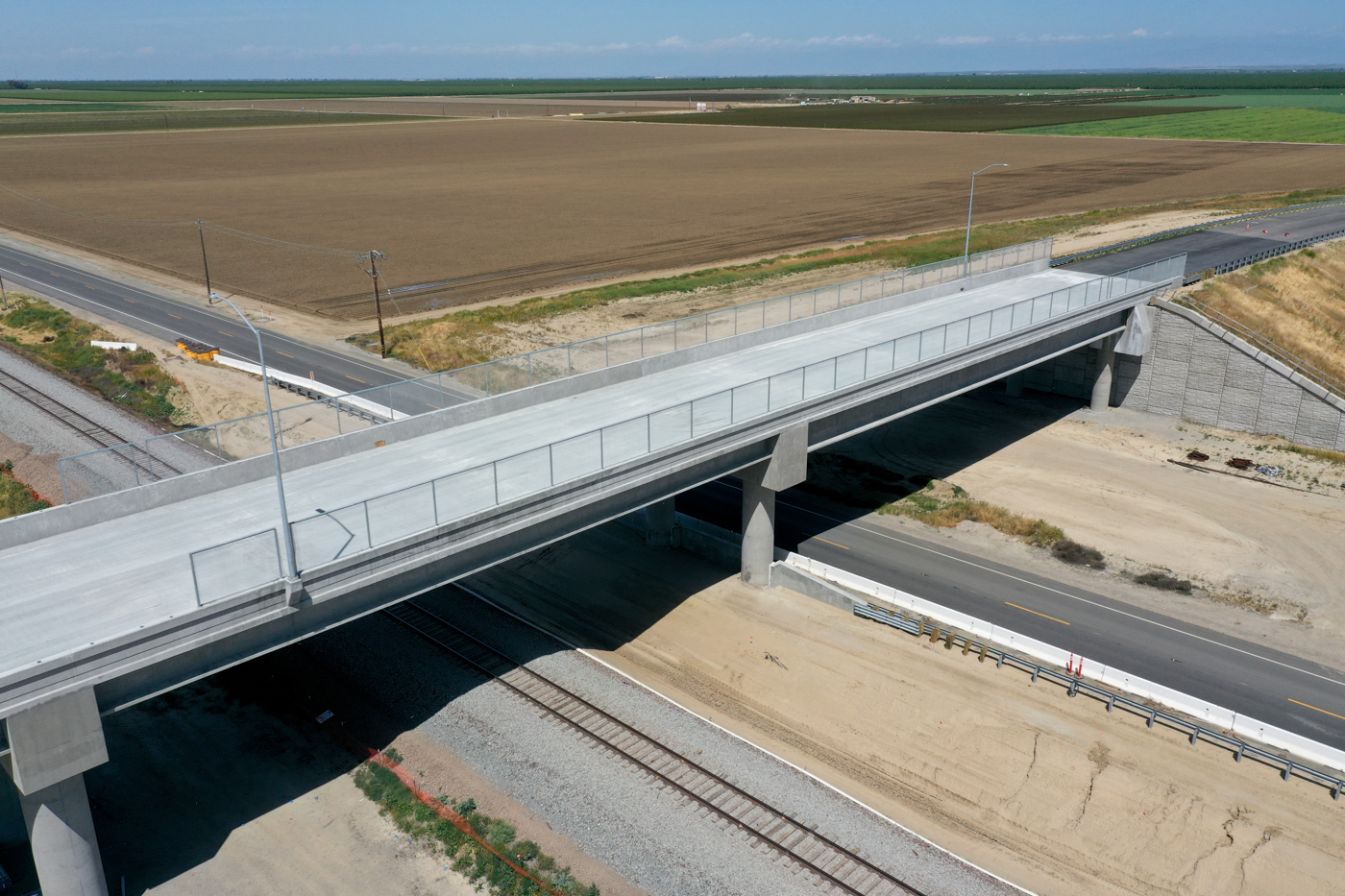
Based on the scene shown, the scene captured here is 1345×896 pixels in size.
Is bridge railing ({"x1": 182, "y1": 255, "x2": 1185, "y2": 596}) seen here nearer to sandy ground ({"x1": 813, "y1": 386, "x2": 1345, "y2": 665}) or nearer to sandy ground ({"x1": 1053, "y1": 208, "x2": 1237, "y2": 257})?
sandy ground ({"x1": 813, "y1": 386, "x2": 1345, "y2": 665})

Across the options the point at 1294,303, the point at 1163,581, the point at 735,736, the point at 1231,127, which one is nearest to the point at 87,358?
the point at 735,736

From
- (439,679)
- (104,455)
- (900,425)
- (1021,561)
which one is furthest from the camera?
(900,425)

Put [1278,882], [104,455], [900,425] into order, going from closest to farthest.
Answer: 1. [1278,882]
2. [104,455]
3. [900,425]

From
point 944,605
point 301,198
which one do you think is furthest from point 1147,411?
point 301,198

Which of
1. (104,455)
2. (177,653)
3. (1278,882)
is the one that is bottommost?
(1278,882)

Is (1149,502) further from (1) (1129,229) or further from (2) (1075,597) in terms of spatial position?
(1) (1129,229)

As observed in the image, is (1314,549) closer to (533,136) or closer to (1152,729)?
(1152,729)
